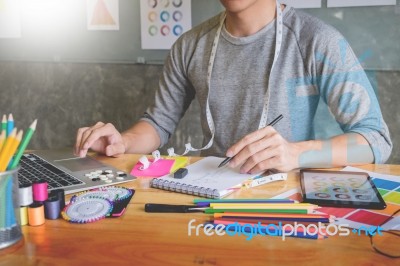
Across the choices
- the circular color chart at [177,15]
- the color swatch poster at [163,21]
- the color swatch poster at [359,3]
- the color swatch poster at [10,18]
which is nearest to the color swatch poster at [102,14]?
the color swatch poster at [163,21]

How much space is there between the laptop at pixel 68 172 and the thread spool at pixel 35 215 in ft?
0.43

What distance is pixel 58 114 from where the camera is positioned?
2.29 m

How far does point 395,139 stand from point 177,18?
3.70 ft

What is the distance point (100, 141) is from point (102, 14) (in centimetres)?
113

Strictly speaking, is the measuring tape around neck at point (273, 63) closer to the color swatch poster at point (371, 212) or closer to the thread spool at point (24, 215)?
the color swatch poster at point (371, 212)

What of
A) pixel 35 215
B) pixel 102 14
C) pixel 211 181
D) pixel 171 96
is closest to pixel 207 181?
pixel 211 181

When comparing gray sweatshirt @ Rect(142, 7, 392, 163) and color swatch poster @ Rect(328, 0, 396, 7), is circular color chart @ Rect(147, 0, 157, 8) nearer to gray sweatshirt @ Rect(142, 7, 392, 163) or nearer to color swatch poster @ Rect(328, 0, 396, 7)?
gray sweatshirt @ Rect(142, 7, 392, 163)

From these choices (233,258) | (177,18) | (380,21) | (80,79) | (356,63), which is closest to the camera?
(233,258)

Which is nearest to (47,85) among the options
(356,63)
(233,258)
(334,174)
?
(356,63)

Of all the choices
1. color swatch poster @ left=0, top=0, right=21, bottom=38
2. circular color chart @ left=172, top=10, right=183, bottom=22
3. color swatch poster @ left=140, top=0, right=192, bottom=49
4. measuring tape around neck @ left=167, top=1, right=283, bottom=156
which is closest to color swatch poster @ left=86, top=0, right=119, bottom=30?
color swatch poster @ left=140, top=0, right=192, bottom=49

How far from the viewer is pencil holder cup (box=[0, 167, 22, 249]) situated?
63 centimetres

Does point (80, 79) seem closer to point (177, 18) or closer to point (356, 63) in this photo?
point (177, 18)

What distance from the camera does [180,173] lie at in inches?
37.0

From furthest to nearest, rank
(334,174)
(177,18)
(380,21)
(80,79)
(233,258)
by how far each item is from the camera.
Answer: (80,79), (177,18), (380,21), (334,174), (233,258)
